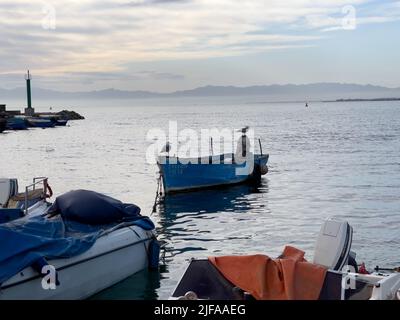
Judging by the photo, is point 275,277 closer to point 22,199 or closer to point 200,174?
point 22,199

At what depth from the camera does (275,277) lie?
34.1 feet

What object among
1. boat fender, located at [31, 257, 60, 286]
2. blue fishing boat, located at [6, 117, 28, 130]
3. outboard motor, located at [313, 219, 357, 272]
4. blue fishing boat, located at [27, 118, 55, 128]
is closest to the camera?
outboard motor, located at [313, 219, 357, 272]

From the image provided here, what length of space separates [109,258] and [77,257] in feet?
4.27

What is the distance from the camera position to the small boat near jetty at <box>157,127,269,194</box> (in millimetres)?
29438

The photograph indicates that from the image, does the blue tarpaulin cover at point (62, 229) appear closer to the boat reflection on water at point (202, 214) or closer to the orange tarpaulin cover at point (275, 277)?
the boat reflection on water at point (202, 214)

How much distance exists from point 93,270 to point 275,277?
4962 millimetres

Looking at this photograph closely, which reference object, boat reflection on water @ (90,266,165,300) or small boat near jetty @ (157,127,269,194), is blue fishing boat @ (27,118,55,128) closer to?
small boat near jetty @ (157,127,269,194)

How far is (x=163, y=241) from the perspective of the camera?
65.6ft

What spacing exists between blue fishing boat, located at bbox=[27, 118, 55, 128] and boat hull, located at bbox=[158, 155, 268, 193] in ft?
261

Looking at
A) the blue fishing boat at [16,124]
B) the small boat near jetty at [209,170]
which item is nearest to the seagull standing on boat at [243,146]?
the small boat near jetty at [209,170]

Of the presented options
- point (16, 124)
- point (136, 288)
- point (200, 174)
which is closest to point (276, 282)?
point (136, 288)

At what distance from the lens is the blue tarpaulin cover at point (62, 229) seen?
12.0m

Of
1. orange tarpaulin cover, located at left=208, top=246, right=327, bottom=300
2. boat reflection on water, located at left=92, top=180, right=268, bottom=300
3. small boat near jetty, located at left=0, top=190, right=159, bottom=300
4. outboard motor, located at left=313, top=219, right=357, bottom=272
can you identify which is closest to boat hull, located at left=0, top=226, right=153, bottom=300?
small boat near jetty, located at left=0, top=190, right=159, bottom=300
